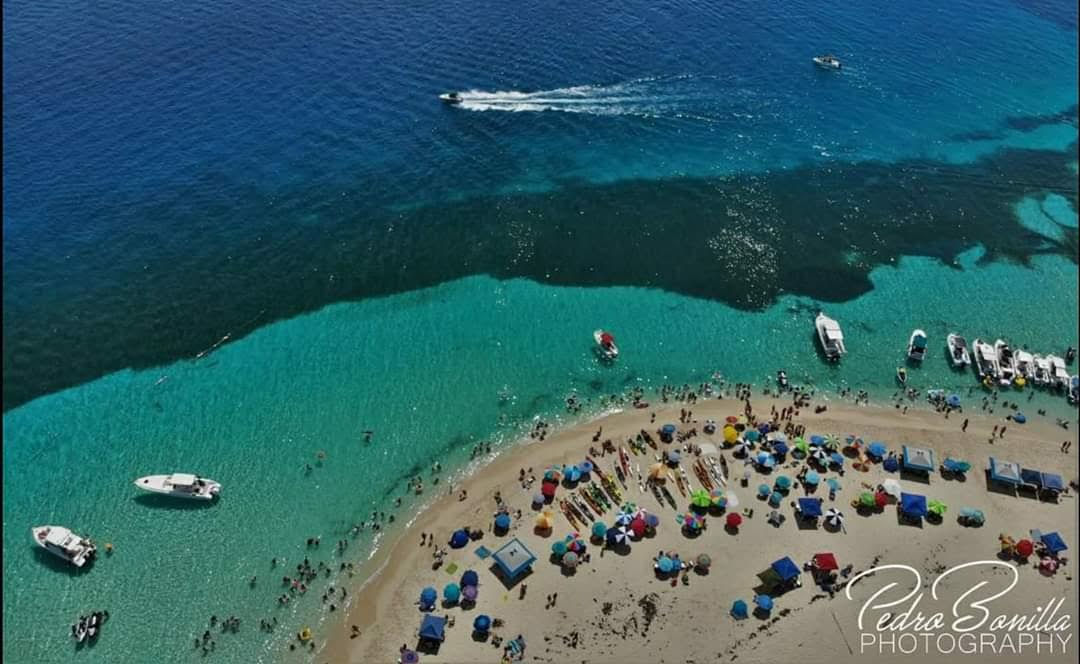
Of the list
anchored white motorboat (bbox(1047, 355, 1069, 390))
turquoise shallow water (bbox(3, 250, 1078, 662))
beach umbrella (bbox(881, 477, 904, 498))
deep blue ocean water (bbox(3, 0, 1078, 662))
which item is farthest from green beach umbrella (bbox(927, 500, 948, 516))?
anchored white motorboat (bbox(1047, 355, 1069, 390))

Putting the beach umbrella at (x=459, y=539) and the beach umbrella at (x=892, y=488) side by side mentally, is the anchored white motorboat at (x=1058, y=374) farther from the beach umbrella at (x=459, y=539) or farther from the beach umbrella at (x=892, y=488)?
the beach umbrella at (x=459, y=539)

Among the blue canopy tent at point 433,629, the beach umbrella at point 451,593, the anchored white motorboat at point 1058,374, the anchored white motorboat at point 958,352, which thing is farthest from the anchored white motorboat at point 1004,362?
the blue canopy tent at point 433,629

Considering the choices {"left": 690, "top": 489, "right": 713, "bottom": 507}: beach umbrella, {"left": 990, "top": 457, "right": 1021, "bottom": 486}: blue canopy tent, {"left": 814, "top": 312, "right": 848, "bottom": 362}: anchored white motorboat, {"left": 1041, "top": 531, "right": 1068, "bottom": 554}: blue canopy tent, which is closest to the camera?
{"left": 1041, "top": 531, "right": 1068, "bottom": 554}: blue canopy tent

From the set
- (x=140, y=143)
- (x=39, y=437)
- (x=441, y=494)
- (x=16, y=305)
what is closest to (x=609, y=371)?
(x=441, y=494)

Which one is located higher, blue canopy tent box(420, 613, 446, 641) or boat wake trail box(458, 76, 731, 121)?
boat wake trail box(458, 76, 731, 121)

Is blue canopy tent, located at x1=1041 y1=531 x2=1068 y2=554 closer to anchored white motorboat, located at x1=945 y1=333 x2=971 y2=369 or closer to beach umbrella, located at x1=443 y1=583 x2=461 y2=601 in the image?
anchored white motorboat, located at x1=945 y1=333 x2=971 y2=369

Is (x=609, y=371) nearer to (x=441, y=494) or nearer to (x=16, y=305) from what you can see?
(x=441, y=494)
